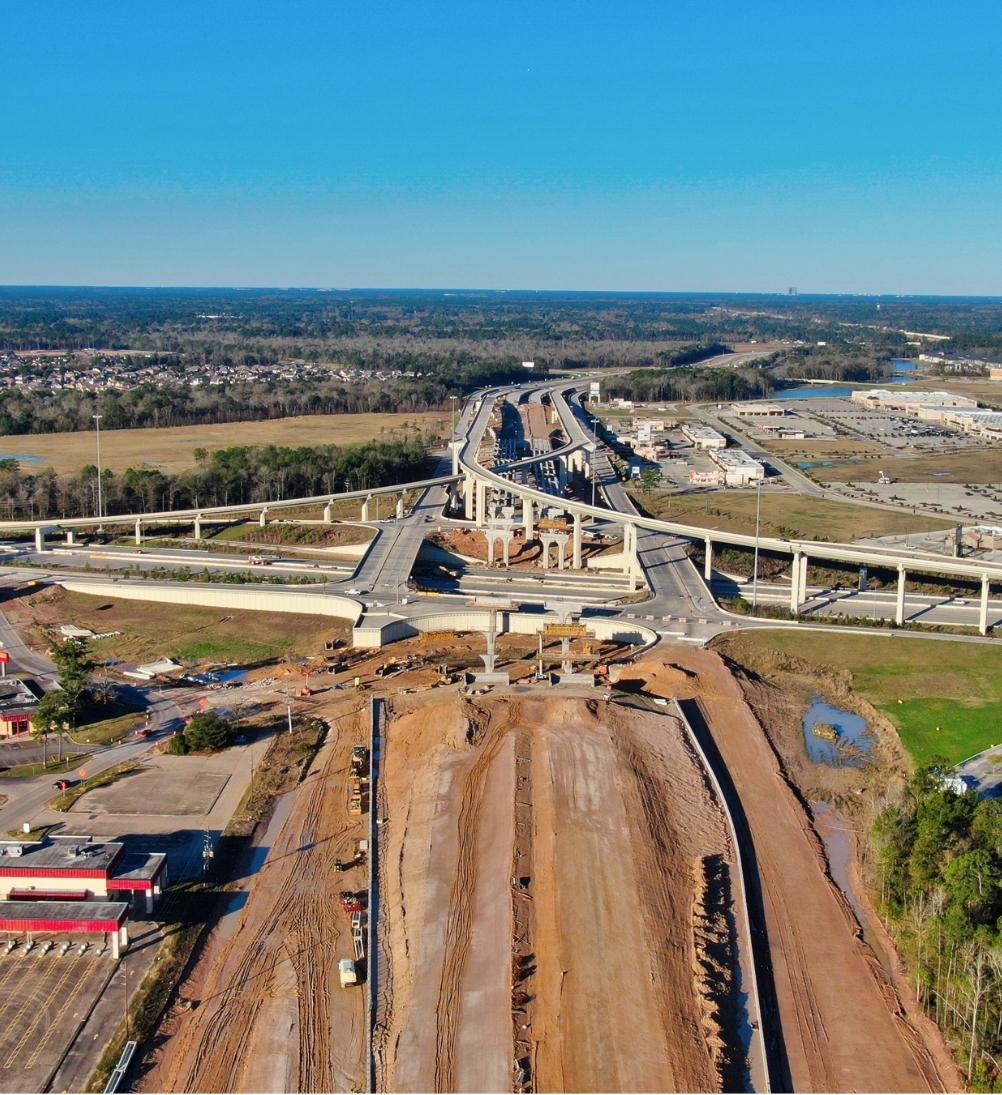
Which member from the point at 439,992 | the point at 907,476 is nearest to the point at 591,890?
the point at 439,992

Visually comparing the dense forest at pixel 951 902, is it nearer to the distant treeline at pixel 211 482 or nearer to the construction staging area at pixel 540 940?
the construction staging area at pixel 540 940

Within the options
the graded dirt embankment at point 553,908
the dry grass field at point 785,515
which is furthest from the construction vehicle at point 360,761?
the dry grass field at point 785,515

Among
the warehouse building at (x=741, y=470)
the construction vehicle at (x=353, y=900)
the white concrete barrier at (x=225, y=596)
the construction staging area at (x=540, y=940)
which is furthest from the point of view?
the warehouse building at (x=741, y=470)

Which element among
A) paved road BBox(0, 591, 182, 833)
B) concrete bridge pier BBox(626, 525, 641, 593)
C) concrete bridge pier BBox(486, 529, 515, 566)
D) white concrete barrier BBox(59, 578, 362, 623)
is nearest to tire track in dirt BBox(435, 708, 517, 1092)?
paved road BBox(0, 591, 182, 833)

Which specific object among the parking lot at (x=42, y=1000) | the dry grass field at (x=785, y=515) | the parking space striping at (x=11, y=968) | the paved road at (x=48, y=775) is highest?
the dry grass field at (x=785, y=515)

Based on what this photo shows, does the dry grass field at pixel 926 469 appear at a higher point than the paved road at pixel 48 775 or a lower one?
higher

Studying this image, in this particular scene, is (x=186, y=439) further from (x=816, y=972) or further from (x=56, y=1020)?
(x=816, y=972)

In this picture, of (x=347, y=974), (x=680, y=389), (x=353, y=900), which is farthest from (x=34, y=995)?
(x=680, y=389)

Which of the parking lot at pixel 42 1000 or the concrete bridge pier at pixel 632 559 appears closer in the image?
the parking lot at pixel 42 1000
